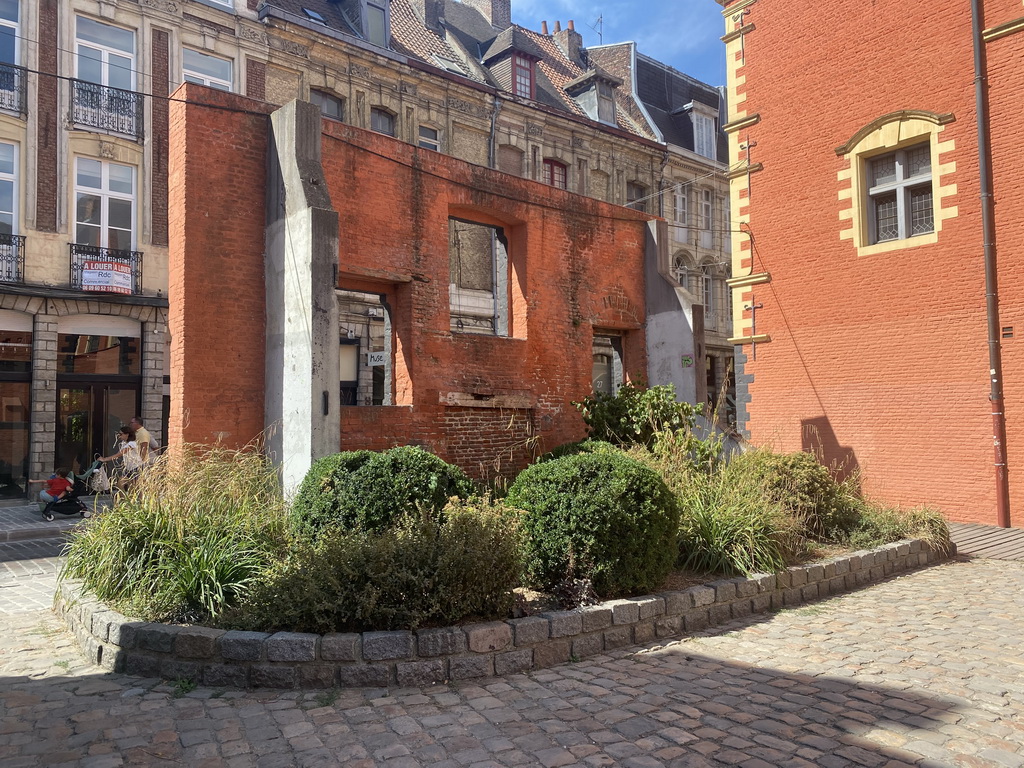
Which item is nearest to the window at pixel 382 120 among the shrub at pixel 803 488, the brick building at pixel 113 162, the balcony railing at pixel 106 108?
the brick building at pixel 113 162

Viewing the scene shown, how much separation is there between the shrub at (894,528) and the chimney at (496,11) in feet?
77.6

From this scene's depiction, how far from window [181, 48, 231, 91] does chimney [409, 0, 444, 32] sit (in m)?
8.21

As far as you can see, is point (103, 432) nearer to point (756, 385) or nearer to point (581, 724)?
point (756, 385)

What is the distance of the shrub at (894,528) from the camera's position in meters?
8.20

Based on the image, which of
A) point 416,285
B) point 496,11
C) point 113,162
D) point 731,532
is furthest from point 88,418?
point 496,11

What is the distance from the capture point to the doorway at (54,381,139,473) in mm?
16109

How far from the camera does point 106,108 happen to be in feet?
54.8

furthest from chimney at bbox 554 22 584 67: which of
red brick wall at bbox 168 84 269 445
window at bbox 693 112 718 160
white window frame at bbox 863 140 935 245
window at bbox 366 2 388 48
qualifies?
red brick wall at bbox 168 84 269 445

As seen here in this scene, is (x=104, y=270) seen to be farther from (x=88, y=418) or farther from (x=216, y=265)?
(x=216, y=265)

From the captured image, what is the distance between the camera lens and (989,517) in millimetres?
11281

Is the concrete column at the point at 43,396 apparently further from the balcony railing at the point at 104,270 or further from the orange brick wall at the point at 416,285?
the orange brick wall at the point at 416,285

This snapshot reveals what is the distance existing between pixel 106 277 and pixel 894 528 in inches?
615

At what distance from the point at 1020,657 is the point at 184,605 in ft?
18.7

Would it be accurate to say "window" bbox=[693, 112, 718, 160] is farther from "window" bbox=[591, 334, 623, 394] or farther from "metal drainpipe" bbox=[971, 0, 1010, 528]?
"metal drainpipe" bbox=[971, 0, 1010, 528]
